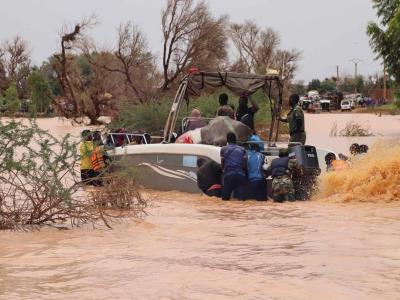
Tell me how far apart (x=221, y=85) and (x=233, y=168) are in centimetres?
248

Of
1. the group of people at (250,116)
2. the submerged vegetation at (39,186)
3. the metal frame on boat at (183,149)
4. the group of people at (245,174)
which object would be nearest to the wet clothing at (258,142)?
the group of people at (245,174)

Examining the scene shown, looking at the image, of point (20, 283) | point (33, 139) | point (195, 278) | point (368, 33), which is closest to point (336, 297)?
point (195, 278)

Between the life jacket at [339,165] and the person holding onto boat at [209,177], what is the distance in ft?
6.22

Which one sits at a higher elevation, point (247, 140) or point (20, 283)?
point (247, 140)

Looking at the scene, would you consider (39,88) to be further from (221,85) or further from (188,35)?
(221,85)

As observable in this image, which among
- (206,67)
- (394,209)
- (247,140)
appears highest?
(206,67)

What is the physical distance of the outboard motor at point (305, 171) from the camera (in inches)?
421

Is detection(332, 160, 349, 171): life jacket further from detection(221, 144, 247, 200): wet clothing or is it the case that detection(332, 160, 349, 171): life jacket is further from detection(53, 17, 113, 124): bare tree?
detection(53, 17, 113, 124): bare tree

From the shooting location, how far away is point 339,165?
11.4 meters

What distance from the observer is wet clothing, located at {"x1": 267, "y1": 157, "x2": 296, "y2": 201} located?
10.5 metres

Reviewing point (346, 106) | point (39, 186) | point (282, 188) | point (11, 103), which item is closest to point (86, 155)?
point (39, 186)

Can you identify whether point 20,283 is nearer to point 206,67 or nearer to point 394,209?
point 394,209

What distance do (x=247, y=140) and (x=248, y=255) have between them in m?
5.28

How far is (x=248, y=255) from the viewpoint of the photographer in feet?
21.1
